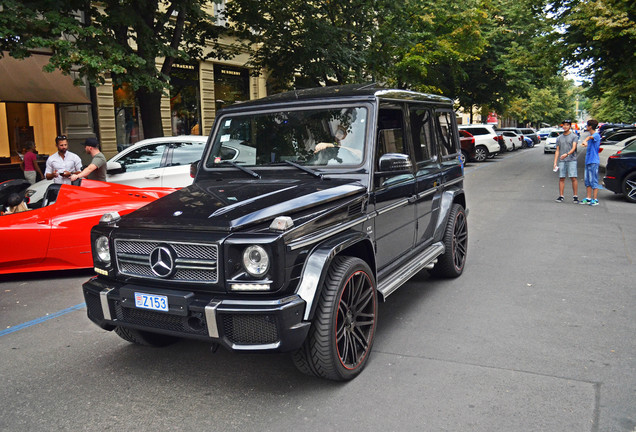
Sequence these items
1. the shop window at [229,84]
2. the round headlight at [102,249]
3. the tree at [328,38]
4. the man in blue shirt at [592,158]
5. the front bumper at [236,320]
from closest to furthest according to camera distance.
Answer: the front bumper at [236,320], the round headlight at [102,249], the man in blue shirt at [592,158], the tree at [328,38], the shop window at [229,84]

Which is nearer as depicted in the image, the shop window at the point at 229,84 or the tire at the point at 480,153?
the shop window at the point at 229,84

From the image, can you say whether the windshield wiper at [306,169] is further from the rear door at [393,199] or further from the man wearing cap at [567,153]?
the man wearing cap at [567,153]

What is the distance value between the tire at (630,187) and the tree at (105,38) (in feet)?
35.1

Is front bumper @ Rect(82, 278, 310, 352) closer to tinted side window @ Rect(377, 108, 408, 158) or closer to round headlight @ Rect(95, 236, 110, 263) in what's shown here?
round headlight @ Rect(95, 236, 110, 263)

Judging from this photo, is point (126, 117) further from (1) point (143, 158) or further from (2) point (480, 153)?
(2) point (480, 153)

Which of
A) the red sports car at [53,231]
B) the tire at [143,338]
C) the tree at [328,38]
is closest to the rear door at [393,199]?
the tire at [143,338]

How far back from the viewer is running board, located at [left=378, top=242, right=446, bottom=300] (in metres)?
4.55

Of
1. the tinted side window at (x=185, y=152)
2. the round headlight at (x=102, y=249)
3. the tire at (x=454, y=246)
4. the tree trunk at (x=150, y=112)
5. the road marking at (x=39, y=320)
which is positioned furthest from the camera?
the tree trunk at (x=150, y=112)

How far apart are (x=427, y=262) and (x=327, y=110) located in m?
1.84

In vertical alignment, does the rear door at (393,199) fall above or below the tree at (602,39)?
below

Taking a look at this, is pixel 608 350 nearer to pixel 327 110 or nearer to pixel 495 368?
pixel 495 368

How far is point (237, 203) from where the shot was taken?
3.87m

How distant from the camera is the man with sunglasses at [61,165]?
955cm

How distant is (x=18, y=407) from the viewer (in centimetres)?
369
